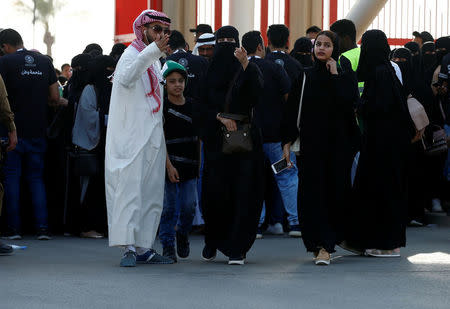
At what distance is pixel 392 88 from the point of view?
8.99 meters

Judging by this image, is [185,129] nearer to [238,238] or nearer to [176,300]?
[238,238]

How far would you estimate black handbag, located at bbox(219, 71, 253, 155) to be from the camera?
8.45 meters

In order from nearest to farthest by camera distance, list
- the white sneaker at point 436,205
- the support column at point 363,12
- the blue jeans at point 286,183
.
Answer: the blue jeans at point 286,183 → the white sneaker at point 436,205 → the support column at point 363,12

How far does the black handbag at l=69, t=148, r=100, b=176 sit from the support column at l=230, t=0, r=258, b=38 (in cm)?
491

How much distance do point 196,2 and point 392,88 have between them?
50.3 ft

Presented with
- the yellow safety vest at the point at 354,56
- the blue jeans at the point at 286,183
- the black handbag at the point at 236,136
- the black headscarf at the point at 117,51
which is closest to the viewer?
the black handbag at the point at 236,136

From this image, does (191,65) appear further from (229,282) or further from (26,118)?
(229,282)

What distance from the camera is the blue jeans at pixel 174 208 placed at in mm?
8672

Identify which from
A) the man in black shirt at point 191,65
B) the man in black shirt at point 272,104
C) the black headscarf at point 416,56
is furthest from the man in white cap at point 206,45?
the black headscarf at point 416,56

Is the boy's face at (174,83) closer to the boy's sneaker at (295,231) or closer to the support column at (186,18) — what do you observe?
the boy's sneaker at (295,231)

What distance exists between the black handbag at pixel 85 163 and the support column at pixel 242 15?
4.91 meters

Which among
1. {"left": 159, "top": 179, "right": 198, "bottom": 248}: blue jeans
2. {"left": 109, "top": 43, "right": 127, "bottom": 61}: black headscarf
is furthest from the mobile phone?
{"left": 109, "top": 43, "right": 127, "bottom": 61}: black headscarf

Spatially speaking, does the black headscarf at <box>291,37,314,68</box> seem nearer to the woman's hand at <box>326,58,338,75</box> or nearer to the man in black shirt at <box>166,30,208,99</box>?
the man in black shirt at <box>166,30,208,99</box>

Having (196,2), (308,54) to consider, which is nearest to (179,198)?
(308,54)
